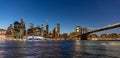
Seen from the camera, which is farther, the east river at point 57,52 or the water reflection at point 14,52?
the east river at point 57,52

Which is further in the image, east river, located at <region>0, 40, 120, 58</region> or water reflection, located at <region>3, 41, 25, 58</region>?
east river, located at <region>0, 40, 120, 58</region>

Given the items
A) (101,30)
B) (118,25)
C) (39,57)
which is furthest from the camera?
(101,30)

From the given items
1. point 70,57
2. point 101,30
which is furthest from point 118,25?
point 70,57

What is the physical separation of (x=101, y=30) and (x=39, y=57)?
10979cm

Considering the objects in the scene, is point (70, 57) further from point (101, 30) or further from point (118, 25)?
point (101, 30)

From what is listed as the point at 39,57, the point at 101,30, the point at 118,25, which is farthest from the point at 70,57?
the point at 101,30

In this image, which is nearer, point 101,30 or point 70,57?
point 70,57

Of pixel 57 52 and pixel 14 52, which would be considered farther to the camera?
pixel 57 52

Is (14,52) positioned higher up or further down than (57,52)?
higher up

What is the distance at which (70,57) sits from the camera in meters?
36.0

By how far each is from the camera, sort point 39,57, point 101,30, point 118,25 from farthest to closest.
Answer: point 101,30
point 118,25
point 39,57

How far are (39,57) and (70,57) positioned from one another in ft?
15.5

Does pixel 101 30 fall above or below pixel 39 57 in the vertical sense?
above

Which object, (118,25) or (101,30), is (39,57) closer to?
(118,25)
